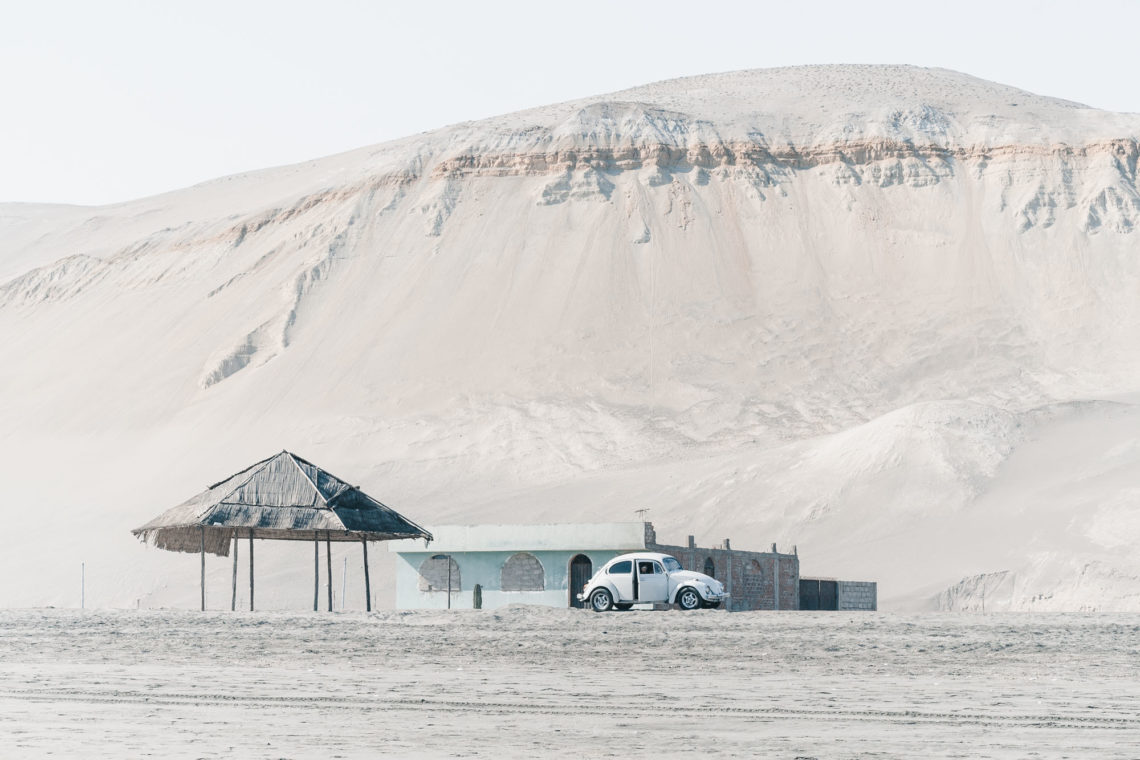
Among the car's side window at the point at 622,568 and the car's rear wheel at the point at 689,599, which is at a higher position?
the car's side window at the point at 622,568

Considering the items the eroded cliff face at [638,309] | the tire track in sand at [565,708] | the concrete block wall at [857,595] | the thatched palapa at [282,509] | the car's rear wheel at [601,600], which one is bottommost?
the concrete block wall at [857,595]

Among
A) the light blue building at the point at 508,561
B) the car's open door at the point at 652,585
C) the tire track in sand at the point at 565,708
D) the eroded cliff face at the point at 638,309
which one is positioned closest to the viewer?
the tire track in sand at the point at 565,708

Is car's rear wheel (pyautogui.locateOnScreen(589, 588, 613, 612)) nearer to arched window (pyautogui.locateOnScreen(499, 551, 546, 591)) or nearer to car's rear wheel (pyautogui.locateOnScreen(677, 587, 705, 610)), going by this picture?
car's rear wheel (pyautogui.locateOnScreen(677, 587, 705, 610))

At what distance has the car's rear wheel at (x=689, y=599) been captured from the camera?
28.1 m

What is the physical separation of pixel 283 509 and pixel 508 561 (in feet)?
28.7

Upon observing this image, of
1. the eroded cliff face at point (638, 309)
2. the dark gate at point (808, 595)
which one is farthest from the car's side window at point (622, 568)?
the eroded cliff face at point (638, 309)

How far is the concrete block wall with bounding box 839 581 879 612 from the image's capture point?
131 feet

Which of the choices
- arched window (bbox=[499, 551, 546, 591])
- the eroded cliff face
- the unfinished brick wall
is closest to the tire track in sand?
the unfinished brick wall

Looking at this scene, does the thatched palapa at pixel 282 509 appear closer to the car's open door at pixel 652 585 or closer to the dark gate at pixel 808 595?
the car's open door at pixel 652 585

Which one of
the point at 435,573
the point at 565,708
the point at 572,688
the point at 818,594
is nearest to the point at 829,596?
the point at 818,594

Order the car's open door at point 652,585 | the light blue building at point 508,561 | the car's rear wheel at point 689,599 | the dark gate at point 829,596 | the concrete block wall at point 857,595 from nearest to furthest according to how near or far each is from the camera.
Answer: the car's rear wheel at point 689,599 < the car's open door at point 652,585 < the light blue building at point 508,561 < the dark gate at point 829,596 < the concrete block wall at point 857,595

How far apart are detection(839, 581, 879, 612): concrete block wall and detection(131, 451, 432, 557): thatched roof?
1355 centimetres

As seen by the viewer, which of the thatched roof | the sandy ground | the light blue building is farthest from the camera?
the light blue building

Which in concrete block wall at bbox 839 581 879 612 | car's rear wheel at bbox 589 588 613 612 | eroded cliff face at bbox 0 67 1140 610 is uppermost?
eroded cliff face at bbox 0 67 1140 610
